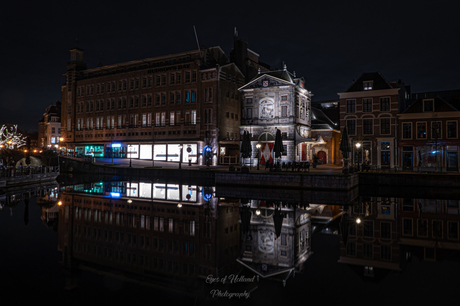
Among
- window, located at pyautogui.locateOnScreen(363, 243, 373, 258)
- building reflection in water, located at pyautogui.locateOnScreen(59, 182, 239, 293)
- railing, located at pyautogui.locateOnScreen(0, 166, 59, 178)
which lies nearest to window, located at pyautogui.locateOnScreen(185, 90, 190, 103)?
railing, located at pyautogui.locateOnScreen(0, 166, 59, 178)

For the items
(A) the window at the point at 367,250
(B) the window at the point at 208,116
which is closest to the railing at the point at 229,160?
(B) the window at the point at 208,116

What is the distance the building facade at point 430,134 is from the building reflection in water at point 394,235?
1988cm

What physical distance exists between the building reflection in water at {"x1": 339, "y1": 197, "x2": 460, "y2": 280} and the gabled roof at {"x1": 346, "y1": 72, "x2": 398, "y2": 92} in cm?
2398

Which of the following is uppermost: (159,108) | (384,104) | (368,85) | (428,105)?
(368,85)

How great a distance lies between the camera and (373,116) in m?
43.3

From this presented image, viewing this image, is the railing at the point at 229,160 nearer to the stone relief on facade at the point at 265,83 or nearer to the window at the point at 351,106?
the stone relief on facade at the point at 265,83

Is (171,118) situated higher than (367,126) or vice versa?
(171,118)

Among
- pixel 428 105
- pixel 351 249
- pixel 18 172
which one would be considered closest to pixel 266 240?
pixel 351 249

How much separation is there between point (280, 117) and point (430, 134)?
18.8m

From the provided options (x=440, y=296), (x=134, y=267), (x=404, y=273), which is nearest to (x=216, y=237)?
(x=134, y=267)

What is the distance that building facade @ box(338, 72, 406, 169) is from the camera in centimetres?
4216

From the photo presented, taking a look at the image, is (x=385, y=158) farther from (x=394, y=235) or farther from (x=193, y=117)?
(x=394, y=235)

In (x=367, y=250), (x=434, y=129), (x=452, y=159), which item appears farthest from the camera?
(x=434, y=129)

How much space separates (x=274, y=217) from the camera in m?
18.1
